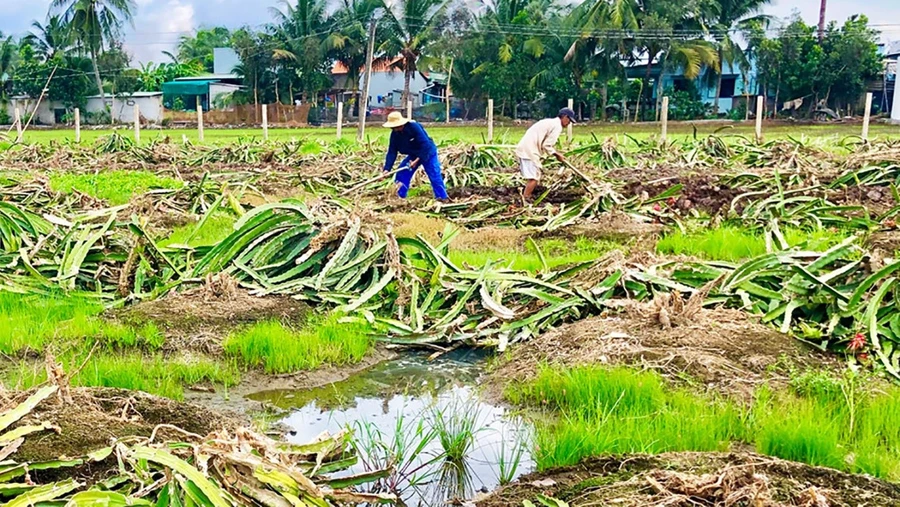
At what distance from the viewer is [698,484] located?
8.40 feet

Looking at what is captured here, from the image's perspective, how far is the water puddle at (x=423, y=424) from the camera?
328cm

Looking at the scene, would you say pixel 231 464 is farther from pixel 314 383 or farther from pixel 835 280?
pixel 835 280

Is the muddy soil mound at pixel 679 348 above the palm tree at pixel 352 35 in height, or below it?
below

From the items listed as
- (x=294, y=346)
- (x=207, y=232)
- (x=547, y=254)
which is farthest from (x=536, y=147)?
(x=294, y=346)

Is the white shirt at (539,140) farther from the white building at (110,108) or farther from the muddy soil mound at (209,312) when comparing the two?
the white building at (110,108)

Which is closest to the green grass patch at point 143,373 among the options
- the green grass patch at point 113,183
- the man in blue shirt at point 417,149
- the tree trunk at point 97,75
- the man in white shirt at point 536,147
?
the man in blue shirt at point 417,149

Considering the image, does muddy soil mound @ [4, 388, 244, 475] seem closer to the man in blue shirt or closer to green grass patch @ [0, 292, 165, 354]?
green grass patch @ [0, 292, 165, 354]

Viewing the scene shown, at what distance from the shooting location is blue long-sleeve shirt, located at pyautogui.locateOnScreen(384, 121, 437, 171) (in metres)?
10.2

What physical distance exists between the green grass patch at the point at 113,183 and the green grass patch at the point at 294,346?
21.5ft

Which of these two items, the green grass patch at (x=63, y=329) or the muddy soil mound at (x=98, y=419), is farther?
the green grass patch at (x=63, y=329)

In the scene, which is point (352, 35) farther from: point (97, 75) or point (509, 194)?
point (509, 194)

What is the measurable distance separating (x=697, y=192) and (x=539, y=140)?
1945 mm

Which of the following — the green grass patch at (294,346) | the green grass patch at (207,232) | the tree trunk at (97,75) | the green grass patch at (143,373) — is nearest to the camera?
the green grass patch at (143,373)

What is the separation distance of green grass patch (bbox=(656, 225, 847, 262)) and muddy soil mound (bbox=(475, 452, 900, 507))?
13.3 ft
